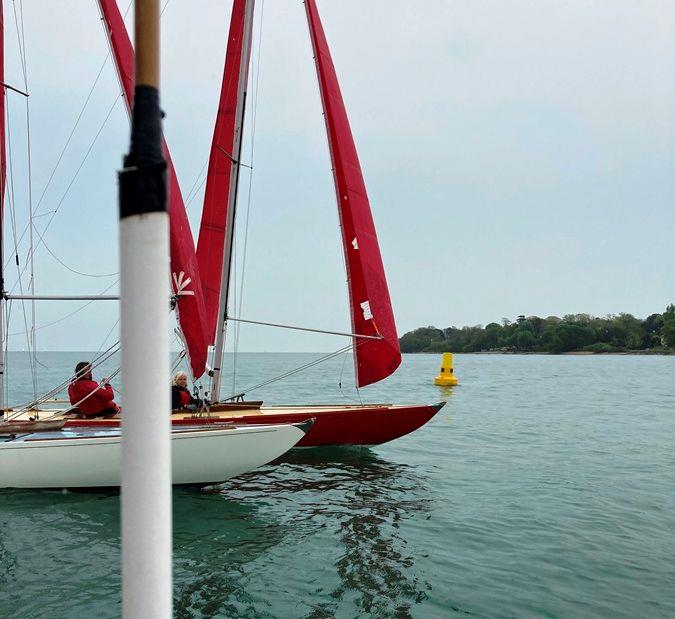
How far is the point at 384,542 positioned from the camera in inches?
322

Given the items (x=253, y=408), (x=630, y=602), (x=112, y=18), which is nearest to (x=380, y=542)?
(x=630, y=602)

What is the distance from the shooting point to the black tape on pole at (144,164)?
1.74 meters

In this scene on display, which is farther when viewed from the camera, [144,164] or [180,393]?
[180,393]

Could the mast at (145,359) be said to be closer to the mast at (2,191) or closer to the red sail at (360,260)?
the mast at (2,191)

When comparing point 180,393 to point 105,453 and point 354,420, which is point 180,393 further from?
point 354,420

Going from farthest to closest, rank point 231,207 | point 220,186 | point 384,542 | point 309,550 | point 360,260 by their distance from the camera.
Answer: point 220,186
point 360,260
point 231,207
point 384,542
point 309,550

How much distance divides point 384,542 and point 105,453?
13.8 feet

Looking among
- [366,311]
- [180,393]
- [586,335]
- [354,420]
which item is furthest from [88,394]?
[586,335]

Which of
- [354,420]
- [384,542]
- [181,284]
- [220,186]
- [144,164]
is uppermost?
[220,186]

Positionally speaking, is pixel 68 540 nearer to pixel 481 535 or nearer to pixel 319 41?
pixel 481 535

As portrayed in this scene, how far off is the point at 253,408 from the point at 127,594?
11.6 metres

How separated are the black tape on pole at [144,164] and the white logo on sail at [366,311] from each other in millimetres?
11453

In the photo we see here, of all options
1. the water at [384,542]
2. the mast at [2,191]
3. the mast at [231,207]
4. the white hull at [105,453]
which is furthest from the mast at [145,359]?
the mast at [231,207]

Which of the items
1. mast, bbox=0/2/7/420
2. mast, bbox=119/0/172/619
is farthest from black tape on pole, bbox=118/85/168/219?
mast, bbox=0/2/7/420
